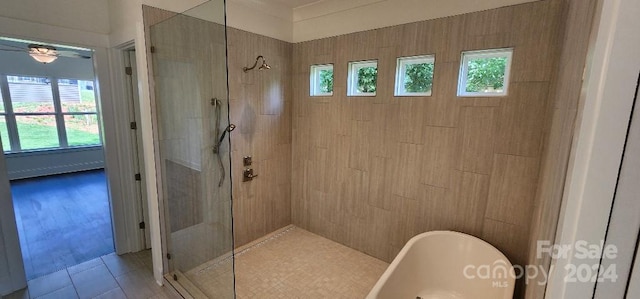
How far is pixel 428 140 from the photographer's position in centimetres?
234

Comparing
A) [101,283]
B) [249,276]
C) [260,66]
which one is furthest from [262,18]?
[101,283]

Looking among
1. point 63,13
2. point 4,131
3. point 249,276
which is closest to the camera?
point 63,13

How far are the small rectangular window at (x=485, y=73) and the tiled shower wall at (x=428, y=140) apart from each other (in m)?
0.06

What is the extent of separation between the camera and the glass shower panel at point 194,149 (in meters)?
2.00

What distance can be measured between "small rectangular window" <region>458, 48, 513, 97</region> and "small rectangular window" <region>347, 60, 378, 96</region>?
809mm

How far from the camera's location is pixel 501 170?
6.66 feet

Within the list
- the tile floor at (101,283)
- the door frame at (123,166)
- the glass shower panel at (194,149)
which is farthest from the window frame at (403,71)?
the tile floor at (101,283)

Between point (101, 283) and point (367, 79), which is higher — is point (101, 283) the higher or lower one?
the lower one

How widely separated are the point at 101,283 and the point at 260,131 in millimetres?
2058

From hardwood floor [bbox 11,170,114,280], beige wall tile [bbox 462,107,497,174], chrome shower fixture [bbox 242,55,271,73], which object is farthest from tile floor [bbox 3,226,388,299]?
chrome shower fixture [bbox 242,55,271,73]

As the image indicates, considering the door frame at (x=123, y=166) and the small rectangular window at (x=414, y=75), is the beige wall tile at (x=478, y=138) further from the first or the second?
the door frame at (x=123, y=166)

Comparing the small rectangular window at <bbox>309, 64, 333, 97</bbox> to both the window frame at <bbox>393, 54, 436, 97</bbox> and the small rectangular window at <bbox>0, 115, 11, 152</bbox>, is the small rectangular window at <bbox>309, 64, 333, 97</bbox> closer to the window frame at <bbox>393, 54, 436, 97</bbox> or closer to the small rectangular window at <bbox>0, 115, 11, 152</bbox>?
the window frame at <bbox>393, 54, 436, 97</bbox>

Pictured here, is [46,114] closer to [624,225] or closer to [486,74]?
[486,74]

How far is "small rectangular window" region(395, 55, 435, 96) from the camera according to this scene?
2324mm
